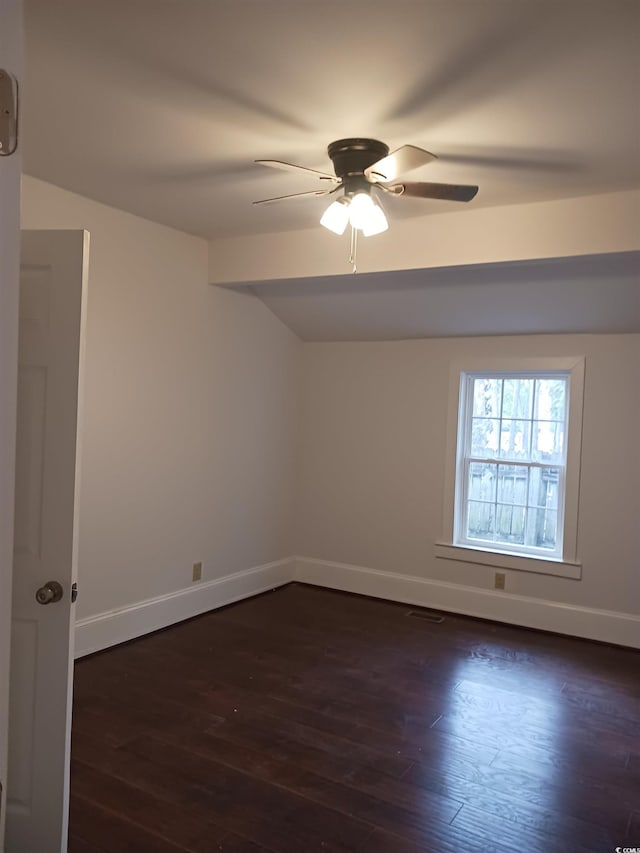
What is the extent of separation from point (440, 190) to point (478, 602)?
3.24 metres

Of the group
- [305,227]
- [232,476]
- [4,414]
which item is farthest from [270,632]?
[4,414]

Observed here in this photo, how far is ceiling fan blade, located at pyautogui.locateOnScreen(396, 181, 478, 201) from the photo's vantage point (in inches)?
98.1

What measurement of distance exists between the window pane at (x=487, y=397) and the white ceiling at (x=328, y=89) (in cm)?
186

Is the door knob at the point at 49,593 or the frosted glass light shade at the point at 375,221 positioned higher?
the frosted glass light shade at the point at 375,221

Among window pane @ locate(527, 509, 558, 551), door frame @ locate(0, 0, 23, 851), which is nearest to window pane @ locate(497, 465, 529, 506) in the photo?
window pane @ locate(527, 509, 558, 551)

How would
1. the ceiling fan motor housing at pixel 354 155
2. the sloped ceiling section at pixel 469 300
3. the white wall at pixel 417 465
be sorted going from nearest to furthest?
the ceiling fan motor housing at pixel 354 155 < the sloped ceiling section at pixel 469 300 < the white wall at pixel 417 465

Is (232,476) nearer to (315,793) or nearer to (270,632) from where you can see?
(270,632)

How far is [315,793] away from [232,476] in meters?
2.64

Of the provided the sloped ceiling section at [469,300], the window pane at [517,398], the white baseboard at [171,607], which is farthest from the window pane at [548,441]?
the white baseboard at [171,607]

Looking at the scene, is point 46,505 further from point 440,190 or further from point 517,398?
point 517,398

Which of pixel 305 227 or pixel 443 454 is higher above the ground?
pixel 305 227

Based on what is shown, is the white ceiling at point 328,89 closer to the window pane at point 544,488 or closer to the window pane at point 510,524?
the window pane at point 544,488

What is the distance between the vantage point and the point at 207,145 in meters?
2.77

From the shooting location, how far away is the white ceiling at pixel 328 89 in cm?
186
